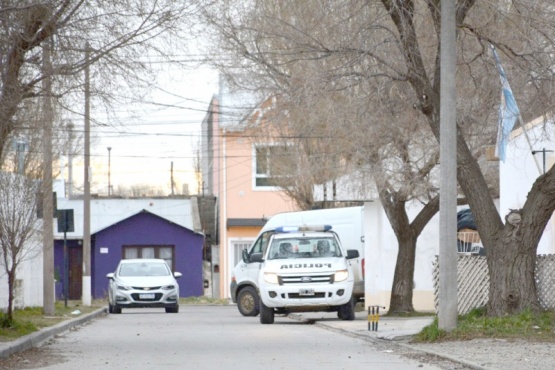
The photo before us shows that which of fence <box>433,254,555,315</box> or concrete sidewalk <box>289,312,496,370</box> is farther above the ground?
fence <box>433,254,555,315</box>

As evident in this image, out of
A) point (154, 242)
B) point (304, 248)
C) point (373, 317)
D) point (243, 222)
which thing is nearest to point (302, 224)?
point (304, 248)

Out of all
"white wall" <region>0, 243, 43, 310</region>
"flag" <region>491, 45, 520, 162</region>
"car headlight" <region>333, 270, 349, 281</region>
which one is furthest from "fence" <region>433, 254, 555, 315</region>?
"white wall" <region>0, 243, 43, 310</region>

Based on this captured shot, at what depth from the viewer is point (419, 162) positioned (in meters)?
26.2

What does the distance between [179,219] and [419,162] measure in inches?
1257

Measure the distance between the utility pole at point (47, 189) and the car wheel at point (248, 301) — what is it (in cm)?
473

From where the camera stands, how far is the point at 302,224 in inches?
1287

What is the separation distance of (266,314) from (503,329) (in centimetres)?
872

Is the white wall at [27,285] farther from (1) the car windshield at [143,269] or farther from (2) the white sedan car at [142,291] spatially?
(1) the car windshield at [143,269]

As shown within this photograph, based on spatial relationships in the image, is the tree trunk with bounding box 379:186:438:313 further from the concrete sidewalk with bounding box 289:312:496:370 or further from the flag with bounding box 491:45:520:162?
the flag with bounding box 491:45:520:162

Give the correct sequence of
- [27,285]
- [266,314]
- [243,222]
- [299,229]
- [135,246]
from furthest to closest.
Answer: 1. [135,246]
2. [243,222]
3. [27,285]
4. [299,229]
5. [266,314]

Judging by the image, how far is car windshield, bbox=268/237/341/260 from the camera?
25641 millimetres

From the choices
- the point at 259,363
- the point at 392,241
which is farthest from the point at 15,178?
the point at 392,241

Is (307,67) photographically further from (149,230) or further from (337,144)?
(149,230)

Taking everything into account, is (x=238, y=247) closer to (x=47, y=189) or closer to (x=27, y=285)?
(x=27, y=285)
